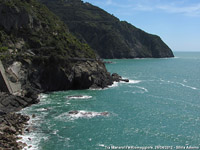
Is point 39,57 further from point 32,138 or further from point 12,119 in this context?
point 32,138

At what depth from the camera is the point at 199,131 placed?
4544 centimetres

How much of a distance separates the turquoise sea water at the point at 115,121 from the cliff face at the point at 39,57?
594cm

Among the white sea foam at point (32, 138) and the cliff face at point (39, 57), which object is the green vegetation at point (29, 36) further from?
the white sea foam at point (32, 138)

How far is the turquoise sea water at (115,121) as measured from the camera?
4038cm

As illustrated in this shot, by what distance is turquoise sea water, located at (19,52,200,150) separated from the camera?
40375 mm

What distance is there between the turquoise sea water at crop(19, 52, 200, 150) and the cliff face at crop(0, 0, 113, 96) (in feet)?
19.5

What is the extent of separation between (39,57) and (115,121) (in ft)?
128

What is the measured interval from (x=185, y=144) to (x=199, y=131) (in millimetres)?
7339

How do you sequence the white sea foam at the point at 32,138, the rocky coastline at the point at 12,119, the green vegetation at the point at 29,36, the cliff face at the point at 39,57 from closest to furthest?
1. the rocky coastline at the point at 12,119
2. the white sea foam at the point at 32,138
3. the cliff face at the point at 39,57
4. the green vegetation at the point at 29,36

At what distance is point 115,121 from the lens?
5000 centimetres

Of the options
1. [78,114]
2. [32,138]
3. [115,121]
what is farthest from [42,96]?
[32,138]

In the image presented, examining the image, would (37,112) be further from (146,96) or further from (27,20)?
(27,20)

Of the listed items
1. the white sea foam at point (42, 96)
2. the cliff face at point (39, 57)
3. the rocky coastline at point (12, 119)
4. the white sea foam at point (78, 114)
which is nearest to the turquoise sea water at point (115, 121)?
the white sea foam at point (78, 114)

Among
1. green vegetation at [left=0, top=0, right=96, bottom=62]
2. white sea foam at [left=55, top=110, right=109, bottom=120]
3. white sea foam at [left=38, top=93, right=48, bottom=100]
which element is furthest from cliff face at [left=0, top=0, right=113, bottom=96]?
white sea foam at [left=55, top=110, right=109, bottom=120]
